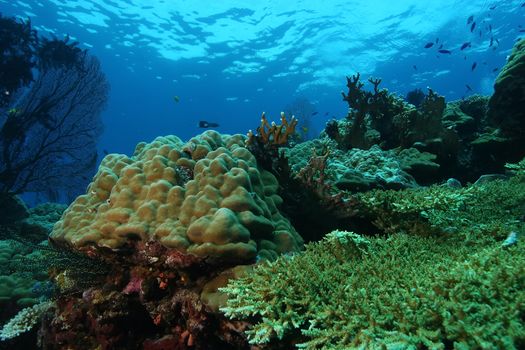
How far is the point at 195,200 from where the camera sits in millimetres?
3885

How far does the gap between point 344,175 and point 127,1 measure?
99.6 feet

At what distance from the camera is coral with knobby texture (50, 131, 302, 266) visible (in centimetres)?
343

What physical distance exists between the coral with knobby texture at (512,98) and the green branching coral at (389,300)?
6.21 metres

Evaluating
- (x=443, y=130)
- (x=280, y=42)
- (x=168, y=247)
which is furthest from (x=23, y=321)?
(x=280, y=42)

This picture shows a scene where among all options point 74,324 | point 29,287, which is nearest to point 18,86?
point 29,287

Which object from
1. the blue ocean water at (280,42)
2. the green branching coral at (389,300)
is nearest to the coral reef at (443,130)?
the green branching coral at (389,300)

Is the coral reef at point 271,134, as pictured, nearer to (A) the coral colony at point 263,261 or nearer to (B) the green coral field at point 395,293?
(A) the coral colony at point 263,261

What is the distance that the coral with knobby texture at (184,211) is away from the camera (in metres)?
3.43

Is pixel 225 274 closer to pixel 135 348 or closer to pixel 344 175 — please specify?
pixel 135 348

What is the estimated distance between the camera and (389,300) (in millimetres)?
2197

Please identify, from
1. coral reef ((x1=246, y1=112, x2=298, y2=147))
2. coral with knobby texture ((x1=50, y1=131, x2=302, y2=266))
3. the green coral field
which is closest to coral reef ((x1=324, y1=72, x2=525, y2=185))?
coral reef ((x1=246, y1=112, x2=298, y2=147))

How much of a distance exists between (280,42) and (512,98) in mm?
32522

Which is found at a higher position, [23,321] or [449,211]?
[449,211]

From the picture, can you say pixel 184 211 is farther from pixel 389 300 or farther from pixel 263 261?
pixel 389 300
